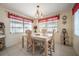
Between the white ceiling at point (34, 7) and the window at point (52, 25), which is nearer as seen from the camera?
the white ceiling at point (34, 7)

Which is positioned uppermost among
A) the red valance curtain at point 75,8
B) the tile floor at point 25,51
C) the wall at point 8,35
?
the red valance curtain at point 75,8

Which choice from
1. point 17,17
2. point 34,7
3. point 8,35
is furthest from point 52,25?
point 8,35

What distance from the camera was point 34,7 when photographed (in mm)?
1827

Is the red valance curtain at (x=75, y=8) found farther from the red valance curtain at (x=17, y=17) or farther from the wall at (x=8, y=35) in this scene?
the wall at (x=8, y=35)

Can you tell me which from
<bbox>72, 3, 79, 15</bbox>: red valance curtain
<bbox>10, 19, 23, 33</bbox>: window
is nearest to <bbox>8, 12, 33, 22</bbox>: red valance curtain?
<bbox>10, 19, 23, 33</bbox>: window

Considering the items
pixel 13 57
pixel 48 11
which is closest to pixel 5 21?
pixel 13 57

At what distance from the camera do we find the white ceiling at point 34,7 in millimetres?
1786

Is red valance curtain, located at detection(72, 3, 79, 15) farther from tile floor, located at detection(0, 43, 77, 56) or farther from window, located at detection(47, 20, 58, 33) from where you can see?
tile floor, located at detection(0, 43, 77, 56)

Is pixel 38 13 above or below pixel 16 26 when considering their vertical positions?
above

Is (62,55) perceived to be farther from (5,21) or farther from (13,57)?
(5,21)

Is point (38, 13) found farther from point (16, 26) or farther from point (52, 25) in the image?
point (16, 26)

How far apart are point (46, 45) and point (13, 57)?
0.85 meters

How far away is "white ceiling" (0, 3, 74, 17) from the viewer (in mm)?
1786

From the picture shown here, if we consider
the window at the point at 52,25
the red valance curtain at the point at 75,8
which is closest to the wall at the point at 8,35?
the window at the point at 52,25
